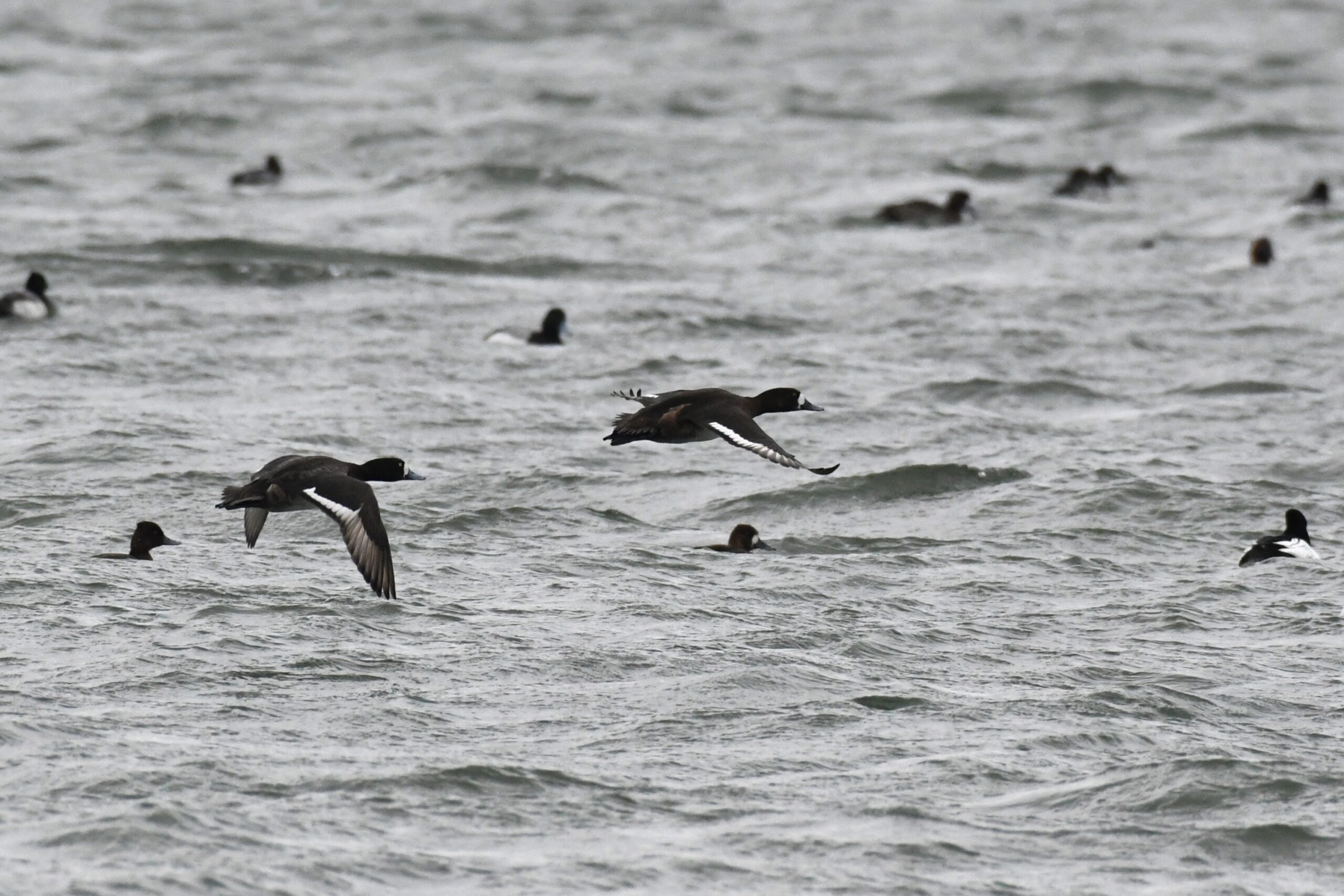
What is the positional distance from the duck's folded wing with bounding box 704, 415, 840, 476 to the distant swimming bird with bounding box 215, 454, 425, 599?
1.77 meters

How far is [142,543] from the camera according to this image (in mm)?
12836

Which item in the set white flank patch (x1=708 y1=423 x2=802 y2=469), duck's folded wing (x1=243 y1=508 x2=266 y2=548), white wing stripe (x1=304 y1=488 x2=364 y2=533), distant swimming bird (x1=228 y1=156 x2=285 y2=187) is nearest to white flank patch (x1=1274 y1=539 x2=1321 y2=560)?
white flank patch (x1=708 y1=423 x2=802 y2=469)

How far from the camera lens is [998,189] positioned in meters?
29.7

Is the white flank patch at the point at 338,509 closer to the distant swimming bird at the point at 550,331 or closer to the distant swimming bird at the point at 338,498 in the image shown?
the distant swimming bird at the point at 338,498

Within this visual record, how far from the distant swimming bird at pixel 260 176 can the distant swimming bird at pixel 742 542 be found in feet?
49.8

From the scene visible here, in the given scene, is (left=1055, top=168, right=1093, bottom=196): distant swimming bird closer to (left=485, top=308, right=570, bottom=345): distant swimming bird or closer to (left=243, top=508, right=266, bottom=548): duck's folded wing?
(left=485, top=308, right=570, bottom=345): distant swimming bird

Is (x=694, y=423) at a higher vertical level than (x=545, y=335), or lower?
higher

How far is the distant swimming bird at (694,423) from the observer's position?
13289 millimetres

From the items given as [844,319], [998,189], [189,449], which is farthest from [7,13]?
[189,449]

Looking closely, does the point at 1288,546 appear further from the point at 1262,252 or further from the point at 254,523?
the point at 1262,252

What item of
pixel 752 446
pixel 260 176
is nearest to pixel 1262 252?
pixel 260 176

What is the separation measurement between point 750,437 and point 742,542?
2.56 feet

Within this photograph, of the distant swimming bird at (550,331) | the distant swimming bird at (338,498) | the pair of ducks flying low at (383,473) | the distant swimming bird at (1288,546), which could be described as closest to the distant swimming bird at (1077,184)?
the distant swimming bird at (550,331)

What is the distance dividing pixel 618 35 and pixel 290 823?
3323 cm
